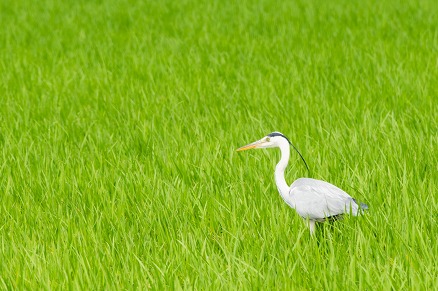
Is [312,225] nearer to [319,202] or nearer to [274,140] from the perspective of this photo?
[319,202]

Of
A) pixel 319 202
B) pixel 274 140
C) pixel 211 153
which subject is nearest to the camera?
pixel 319 202

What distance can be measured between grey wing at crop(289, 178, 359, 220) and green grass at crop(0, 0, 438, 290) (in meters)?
0.10

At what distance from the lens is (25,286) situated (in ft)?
9.07

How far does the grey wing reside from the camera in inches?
119

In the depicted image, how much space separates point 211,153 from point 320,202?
1553 mm

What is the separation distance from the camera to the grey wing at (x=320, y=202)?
3020 mm

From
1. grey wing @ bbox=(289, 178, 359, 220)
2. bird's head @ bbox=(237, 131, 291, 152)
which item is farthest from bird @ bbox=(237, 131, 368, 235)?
bird's head @ bbox=(237, 131, 291, 152)

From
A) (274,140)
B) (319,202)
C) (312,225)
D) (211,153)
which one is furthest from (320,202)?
(211,153)

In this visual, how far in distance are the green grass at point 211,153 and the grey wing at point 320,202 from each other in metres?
0.10

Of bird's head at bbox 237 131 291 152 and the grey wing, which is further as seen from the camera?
bird's head at bbox 237 131 291 152

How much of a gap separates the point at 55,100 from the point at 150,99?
0.75 metres

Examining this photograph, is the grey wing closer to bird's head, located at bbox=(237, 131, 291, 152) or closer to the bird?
the bird

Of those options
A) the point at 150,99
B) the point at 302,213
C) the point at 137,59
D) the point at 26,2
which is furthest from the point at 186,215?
the point at 26,2

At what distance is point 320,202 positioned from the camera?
3016mm
